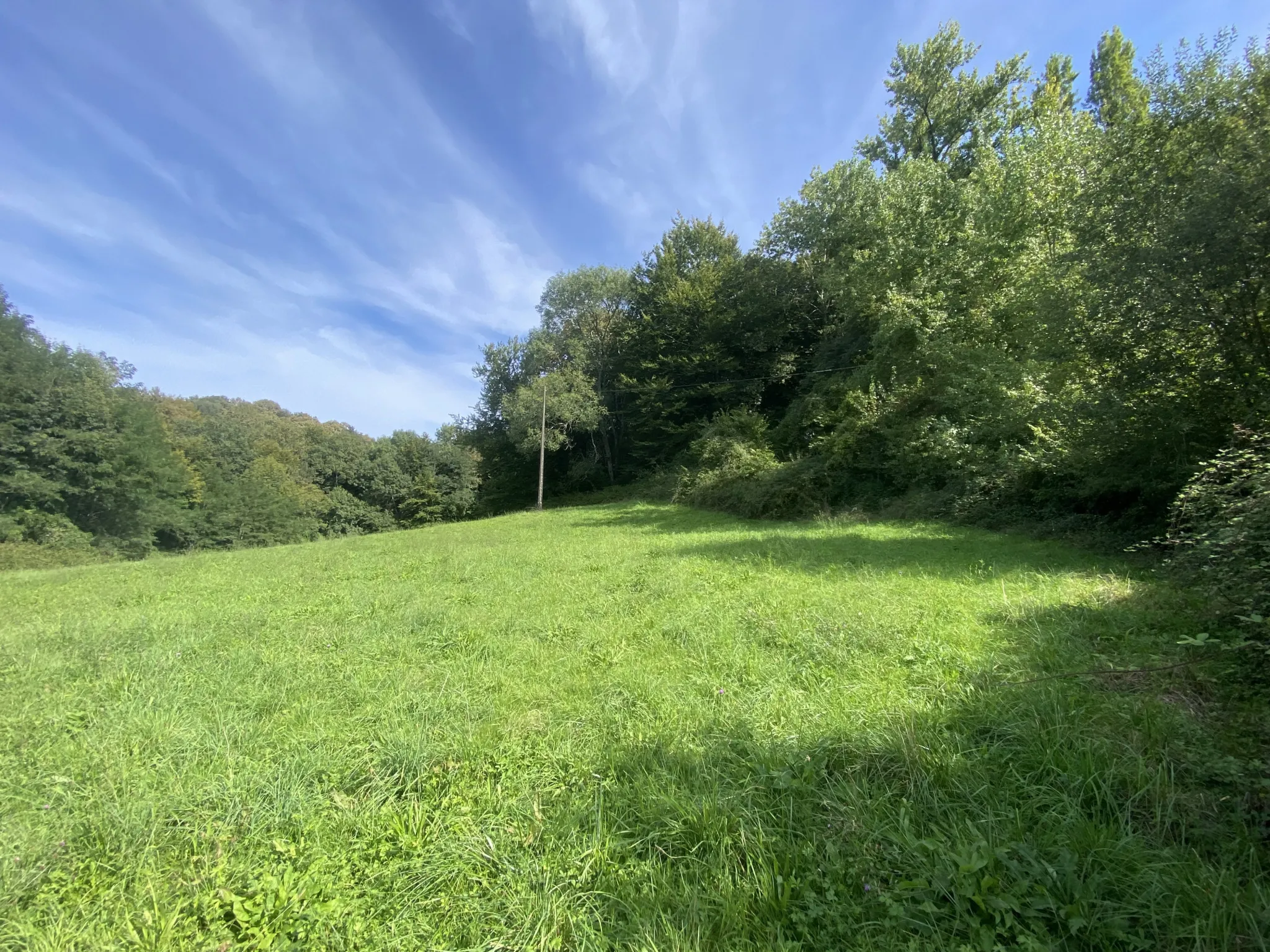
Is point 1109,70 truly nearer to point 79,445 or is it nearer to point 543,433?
point 543,433

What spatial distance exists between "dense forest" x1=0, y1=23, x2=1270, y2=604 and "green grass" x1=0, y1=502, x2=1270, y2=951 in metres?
2.42

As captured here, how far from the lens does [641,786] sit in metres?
2.59

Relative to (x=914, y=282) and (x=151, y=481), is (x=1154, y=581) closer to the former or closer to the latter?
(x=914, y=282)

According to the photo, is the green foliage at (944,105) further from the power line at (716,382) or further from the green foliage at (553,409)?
the green foliage at (553,409)

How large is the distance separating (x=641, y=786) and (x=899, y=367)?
17.7 m

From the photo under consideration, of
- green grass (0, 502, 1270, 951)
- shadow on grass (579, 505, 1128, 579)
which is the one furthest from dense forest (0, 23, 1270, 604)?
green grass (0, 502, 1270, 951)

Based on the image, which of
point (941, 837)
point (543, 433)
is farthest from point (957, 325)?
point (543, 433)

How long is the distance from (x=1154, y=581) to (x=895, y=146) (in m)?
27.2

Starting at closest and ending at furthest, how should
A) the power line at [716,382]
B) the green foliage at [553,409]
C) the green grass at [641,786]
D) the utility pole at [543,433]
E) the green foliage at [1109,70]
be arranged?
1. the green grass at [641,786]
2. the green foliage at [1109,70]
3. the utility pole at [543,433]
4. the power line at [716,382]
5. the green foliage at [553,409]

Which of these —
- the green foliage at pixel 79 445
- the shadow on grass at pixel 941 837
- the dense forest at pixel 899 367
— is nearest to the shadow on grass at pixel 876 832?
the shadow on grass at pixel 941 837

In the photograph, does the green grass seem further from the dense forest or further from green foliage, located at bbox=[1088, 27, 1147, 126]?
green foliage, located at bbox=[1088, 27, 1147, 126]

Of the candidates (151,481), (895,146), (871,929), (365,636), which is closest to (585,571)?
(365,636)

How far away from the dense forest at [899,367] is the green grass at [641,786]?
7.95 feet

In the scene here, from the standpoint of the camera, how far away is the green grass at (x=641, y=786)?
72.2 inches
